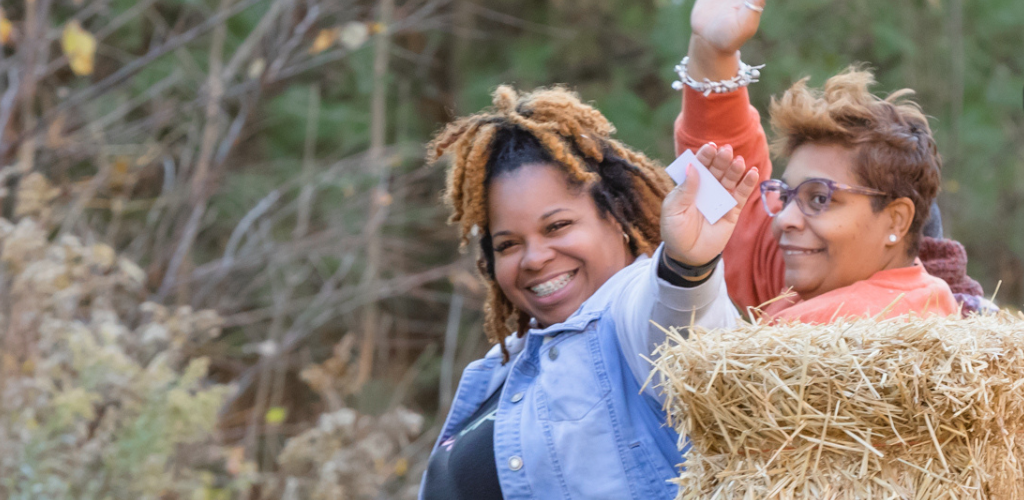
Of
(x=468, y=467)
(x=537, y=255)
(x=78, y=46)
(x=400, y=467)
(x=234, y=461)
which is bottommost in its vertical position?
(x=400, y=467)

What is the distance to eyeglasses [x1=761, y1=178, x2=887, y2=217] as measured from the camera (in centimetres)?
193

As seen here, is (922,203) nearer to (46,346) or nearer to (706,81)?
(706,81)

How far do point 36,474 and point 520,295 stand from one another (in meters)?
2.36

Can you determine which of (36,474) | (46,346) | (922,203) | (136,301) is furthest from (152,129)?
(922,203)

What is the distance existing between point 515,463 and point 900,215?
1005mm

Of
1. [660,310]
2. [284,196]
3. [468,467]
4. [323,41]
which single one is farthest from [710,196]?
[284,196]

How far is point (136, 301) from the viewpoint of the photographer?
5.11m

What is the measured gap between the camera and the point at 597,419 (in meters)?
1.69

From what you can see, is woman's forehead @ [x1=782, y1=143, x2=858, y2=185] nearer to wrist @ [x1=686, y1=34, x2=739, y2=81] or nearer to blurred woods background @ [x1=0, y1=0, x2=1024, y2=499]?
wrist @ [x1=686, y1=34, x2=739, y2=81]

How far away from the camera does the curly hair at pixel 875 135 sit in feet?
6.40

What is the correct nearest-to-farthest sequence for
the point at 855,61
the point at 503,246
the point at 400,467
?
the point at 503,246 → the point at 400,467 → the point at 855,61

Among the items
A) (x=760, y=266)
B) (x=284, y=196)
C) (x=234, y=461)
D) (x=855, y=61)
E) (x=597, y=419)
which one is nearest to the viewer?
(x=597, y=419)

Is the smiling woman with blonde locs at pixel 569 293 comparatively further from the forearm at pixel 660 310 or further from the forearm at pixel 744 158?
A: the forearm at pixel 744 158

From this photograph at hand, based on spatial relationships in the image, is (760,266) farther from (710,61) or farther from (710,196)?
(710,196)
